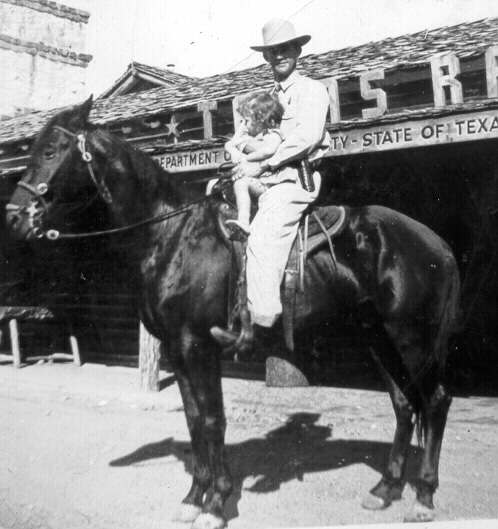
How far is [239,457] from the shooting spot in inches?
203

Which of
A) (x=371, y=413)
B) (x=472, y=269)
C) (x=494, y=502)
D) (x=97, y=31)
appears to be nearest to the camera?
(x=494, y=502)

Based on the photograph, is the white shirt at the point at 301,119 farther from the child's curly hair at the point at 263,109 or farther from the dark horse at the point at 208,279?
the dark horse at the point at 208,279

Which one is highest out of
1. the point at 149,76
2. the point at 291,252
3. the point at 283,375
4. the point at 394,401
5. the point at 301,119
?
the point at 149,76

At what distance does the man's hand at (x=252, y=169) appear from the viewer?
379 centimetres

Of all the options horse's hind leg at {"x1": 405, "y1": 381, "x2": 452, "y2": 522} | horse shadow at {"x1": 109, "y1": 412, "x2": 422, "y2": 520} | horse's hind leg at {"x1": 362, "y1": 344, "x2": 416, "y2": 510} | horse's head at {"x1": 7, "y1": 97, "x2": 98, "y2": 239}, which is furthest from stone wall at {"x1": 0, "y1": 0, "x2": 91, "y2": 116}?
horse's hind leg at {"x1": 405, "y1": 381, "x2": 452, "y2": 522}

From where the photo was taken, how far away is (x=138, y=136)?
934 centimetres

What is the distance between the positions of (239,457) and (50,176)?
276cm

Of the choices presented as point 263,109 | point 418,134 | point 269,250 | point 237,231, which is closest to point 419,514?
point 269,250

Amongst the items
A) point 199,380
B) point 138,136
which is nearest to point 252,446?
point 199,380

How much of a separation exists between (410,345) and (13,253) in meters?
9.29

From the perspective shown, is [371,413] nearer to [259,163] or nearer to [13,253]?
[259,163]

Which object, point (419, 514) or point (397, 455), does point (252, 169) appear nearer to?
point (397, 455)

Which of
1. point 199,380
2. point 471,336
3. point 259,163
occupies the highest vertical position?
point 259,163

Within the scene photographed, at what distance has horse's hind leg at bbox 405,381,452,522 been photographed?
3719 mm
